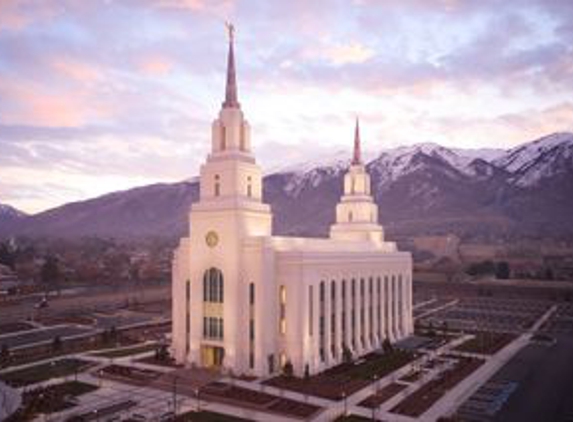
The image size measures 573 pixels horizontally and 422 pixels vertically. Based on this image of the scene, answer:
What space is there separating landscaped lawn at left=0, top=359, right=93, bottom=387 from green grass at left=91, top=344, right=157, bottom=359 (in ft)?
9.73

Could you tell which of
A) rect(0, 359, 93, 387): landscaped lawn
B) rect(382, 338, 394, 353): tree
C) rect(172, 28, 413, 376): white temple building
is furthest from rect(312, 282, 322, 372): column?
rect(0, 359, 93, 387): landscaped lawn

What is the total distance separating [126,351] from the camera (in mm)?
61000

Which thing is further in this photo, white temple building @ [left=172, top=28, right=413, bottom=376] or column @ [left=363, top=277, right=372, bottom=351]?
column @ [left=363, top=277, right=372, bottom=351]

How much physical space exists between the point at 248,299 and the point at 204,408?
1175 centimetres

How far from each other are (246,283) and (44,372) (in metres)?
17.6

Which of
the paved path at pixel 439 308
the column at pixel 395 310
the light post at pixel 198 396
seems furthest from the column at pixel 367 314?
the paved path at pixel 439 308

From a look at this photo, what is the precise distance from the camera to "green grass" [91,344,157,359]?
59.2 m

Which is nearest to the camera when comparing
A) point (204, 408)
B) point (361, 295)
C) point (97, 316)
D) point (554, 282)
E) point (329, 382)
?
point (204, 408)

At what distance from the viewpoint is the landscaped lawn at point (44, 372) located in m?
48.9

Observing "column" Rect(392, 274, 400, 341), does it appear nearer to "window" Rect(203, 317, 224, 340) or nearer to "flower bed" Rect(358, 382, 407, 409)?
"flower bed" Rect(358, 382, 407, 409)

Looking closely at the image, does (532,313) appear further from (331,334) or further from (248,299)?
(248,299)

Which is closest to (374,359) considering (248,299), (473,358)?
(473,358)

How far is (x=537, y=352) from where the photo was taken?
6362cm

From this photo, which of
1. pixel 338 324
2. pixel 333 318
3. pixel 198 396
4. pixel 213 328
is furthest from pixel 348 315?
pixel 198 396
